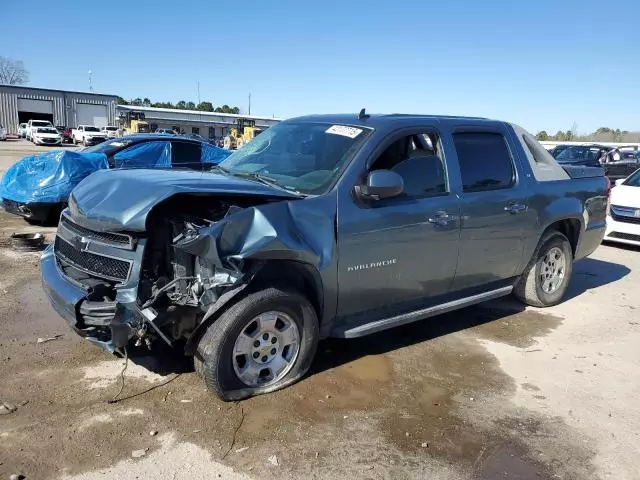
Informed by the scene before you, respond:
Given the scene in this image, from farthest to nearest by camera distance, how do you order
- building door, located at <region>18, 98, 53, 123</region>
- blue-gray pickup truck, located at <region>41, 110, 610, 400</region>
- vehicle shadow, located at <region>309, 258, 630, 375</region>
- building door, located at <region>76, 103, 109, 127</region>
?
building door, located at <region>76, 103, 109, 127</region> < building door, located at <region>18, 98, 53, 123</region> < vehicle shadow, located at <region>309, 258, 630, 375</region> < blue-gray pickup truck, located at <region>41, 110, 610, 400</region>

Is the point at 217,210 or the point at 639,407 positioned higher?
the point at 217,210

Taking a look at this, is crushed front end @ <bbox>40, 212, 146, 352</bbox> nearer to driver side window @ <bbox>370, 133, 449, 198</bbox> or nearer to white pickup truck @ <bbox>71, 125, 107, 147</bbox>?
driver side window @ <bbox>370, 133, 449, 198</bbox>

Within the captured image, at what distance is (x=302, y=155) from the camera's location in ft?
14.5

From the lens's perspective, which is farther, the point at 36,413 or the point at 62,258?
the point at 62,258

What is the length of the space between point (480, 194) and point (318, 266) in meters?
1.90

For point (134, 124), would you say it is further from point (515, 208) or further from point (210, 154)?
point (515, 208)

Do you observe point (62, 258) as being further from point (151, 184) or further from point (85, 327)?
point (151, 184)

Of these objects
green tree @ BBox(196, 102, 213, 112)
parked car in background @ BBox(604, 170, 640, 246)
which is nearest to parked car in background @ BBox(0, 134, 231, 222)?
parked car in background @ BBox(604, 170, 640, 246)

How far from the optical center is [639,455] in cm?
334

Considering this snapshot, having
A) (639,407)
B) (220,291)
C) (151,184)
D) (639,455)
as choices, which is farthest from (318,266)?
(639,407)

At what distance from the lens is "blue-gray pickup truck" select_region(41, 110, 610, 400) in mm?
3443

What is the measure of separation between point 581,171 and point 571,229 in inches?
26.3

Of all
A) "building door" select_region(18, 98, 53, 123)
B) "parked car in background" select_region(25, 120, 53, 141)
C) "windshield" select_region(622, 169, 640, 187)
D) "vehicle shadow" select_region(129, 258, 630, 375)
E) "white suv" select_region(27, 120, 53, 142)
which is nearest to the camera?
"vehicle shadow" select_region(129, 258, 630, 375)

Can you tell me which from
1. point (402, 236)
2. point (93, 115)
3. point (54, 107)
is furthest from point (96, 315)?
point (93, 115)
